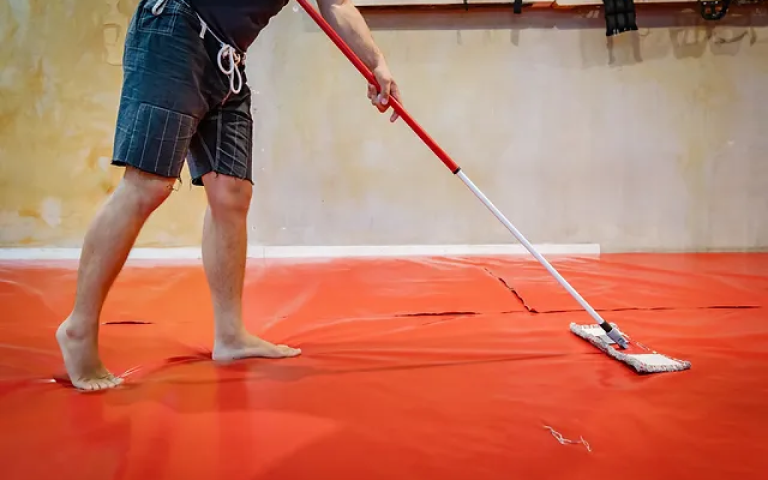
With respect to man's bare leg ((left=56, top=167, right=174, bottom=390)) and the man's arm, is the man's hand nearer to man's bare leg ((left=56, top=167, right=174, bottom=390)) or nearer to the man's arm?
the man's arm

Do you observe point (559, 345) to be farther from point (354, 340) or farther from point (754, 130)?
point (754, 130)

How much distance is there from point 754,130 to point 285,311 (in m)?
3.28

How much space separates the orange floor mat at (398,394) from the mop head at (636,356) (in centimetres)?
2

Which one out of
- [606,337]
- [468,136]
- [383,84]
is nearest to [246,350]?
[383,84]

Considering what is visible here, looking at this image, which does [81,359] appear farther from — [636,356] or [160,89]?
[636,356]

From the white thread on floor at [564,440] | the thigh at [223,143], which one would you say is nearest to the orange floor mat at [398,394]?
the white thread on floor at [564,440]

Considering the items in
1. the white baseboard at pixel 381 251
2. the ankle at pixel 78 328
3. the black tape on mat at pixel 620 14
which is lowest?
the white baseboard at pixel 381 251

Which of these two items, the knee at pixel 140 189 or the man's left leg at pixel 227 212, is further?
the man's left leg at pixel 227 212

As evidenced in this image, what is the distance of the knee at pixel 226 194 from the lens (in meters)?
1.42

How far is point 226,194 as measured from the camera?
4.70ft

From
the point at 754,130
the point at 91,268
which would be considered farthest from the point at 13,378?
the point at 754,130

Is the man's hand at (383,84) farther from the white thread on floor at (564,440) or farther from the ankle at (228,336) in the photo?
the white thread on floor at (564,440)

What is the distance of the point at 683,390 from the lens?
1.13m

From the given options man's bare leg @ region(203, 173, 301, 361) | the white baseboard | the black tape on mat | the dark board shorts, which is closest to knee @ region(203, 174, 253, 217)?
man's bare leg @ region(203, 173, 301, 361)
